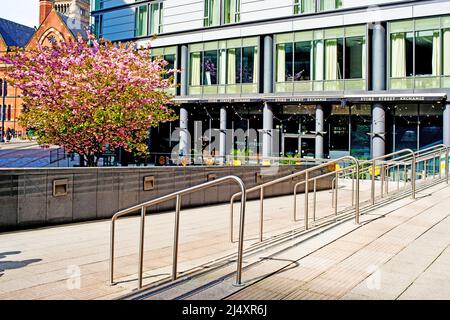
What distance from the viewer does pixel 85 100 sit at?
48.3 ft

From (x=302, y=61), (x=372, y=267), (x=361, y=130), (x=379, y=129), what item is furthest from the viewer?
(x=302, y=61)

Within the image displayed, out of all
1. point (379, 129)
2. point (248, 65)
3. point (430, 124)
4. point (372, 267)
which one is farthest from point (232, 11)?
point (372, 267)

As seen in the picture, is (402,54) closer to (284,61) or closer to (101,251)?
(284,61)

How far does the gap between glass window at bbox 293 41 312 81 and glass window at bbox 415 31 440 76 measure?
6.55 m

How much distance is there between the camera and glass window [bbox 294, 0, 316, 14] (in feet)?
91.4

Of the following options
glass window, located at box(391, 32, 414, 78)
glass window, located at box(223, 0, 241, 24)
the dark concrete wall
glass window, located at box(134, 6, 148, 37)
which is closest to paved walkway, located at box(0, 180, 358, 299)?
the dark concrete wall

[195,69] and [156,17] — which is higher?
[156,17]

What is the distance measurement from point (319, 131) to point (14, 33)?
64481 mm

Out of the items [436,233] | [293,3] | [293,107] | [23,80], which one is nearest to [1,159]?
[23,80]

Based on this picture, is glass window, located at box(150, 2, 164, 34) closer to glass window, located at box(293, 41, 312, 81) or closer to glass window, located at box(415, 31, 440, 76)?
glass window, located at box(293, 41, 312, 81)

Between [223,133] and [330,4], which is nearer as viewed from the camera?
[330,4]

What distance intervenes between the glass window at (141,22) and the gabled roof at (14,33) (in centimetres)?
4229

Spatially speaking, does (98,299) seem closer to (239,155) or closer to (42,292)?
(42,292)

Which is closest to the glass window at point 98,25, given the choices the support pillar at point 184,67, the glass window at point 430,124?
the support pillar at point 184,67
